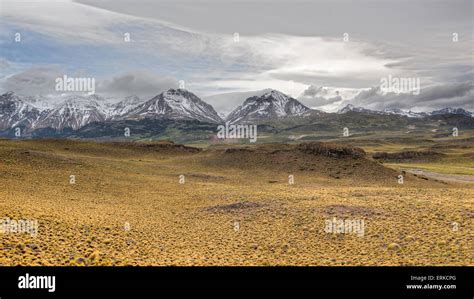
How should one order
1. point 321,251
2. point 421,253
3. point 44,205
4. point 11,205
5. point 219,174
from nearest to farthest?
point 421,253 < point 321,251 < point 11,205 < point 44,205 < point 219,174

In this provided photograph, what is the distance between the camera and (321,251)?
69.8 ft

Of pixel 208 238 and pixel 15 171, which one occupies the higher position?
pixel 15 171

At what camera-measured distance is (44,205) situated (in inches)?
1218

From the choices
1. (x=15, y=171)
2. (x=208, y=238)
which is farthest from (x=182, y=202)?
(x=15, y=171)

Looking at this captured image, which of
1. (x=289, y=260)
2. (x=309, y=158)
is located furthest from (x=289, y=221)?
(x=309, y=158)

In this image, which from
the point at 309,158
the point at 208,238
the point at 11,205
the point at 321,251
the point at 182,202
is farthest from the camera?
the point at 309,158

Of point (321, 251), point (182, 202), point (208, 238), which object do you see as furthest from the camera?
point (182, 202)

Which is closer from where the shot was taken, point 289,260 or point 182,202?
point 289,260

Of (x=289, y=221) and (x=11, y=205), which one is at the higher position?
(x=11, y=205)

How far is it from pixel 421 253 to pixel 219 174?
5115 centimetres
